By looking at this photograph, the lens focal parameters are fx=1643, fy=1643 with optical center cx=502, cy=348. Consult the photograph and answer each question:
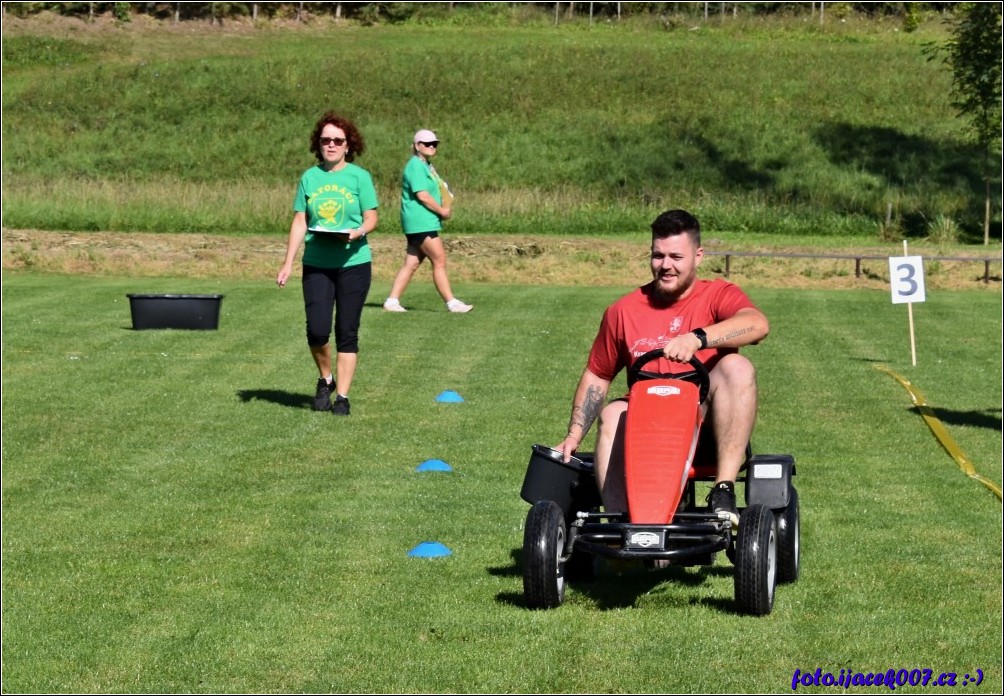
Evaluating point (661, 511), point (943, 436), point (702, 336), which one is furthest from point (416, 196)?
point (661, 511)

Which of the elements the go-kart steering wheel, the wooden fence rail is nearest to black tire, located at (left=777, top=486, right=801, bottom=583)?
the go-kart steering wheel

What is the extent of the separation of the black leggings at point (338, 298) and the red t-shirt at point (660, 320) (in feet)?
16.1

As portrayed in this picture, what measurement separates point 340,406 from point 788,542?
5.64m

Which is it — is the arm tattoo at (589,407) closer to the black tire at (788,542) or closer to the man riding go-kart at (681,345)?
the man riding go-kart at (681,345)

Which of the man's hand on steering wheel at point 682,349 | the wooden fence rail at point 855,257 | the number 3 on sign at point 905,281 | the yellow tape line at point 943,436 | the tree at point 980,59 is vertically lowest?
the wooden fence rail at point 855,257

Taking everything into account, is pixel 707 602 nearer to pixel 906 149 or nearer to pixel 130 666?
pixel 130 666

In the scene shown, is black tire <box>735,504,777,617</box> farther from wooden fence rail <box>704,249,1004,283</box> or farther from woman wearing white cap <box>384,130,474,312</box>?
wooden fence rail <box>704,249,1004,283</box>

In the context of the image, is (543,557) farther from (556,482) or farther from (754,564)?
(754,564)

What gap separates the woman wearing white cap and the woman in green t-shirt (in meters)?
6.07

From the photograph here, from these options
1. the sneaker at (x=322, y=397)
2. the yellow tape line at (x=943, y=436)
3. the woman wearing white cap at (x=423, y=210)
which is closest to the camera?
the yellow tape line at (x=943, y=436)

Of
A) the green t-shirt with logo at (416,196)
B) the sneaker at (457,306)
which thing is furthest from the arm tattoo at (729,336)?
the sneaker at (457,306)

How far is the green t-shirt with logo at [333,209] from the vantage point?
12281 mm

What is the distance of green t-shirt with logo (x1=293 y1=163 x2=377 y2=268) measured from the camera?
12.3 m

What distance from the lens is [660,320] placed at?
7.60 meters
